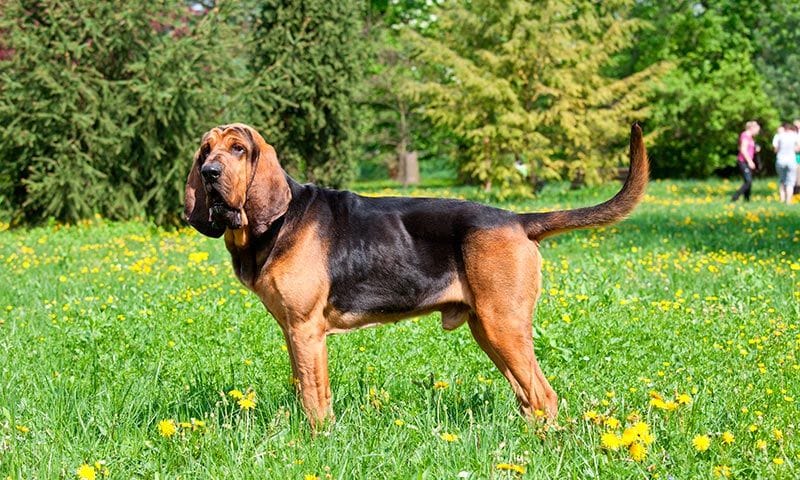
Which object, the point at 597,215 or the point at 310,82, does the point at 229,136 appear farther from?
the point at 310,82

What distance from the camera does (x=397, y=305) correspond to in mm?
4410

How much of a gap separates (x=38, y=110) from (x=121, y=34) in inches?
81.9

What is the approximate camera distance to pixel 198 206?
432 cm

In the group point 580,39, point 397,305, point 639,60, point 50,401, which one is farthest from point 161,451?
point 639,60

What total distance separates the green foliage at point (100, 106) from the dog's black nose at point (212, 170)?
37.4 feet

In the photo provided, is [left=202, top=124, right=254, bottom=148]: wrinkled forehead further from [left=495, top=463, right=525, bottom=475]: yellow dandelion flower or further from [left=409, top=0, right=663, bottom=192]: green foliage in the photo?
[left=409, top=0, right=663, bottom=192]: green foliage

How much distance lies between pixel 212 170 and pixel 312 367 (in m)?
1.11

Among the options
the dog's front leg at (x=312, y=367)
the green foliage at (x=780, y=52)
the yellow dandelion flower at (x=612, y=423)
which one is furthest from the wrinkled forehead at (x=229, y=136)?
the green foliage at (x=780, y=52)

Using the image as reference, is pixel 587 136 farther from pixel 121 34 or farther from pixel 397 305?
pixel 397 305

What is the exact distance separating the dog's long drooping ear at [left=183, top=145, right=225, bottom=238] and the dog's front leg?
66cm

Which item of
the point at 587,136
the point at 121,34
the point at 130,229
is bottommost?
the point at 130,229

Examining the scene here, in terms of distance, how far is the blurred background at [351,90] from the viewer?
49.2ft

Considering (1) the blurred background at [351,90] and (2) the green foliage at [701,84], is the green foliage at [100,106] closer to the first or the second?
(1) the blurred background at [351,90]

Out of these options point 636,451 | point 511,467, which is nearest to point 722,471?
point 636,451
